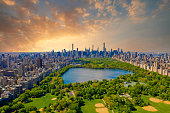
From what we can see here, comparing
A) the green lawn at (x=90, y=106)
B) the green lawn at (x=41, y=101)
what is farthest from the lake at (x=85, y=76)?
the green lawn at (x=90, y=106)

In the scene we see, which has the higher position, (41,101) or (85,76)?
(41,101)

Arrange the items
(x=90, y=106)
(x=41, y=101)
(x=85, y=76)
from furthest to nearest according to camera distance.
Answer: (x=85, y=76), (x=41, y=101), (x=90, y=106)

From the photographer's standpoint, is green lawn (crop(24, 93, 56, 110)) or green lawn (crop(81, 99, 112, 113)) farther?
green lawn (crop(24, 93, 56, 110))

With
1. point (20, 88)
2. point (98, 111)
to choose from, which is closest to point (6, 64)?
point (20, 88)

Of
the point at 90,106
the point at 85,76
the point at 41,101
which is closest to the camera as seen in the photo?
the point at 90,106

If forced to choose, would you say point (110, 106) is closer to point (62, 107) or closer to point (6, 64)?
point (62, 107)

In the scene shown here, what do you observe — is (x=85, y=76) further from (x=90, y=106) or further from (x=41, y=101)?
(x=90, y=106)

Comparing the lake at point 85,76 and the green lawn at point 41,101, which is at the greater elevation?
the green lawn at point 41,101

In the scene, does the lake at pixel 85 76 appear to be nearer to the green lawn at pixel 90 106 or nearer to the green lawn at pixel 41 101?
the green lawn at pixel 41 101

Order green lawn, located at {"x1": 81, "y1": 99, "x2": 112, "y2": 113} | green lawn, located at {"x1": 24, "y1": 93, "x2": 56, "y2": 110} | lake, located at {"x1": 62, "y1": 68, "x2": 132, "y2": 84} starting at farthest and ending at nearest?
1. lake, located at {"x1": 62, "y1": 68, "x2": 132, "y2": 84}
2. green lawn, located at {"x1": 24, "y1": 93, "x2": 56, "y2": 110}
3. green lawn, located at {"x1": 81, "y1": 99, "x2": 112, "y2": 113}

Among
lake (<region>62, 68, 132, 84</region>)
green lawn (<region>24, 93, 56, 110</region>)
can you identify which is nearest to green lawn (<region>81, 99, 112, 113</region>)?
green lawn (<region>24, 93, 56, 110</region>)

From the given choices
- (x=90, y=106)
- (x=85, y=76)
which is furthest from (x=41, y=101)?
(x=85, y=76)

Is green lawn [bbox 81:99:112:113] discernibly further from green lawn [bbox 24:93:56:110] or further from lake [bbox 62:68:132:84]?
lake [bbox 62:68:132:84]
